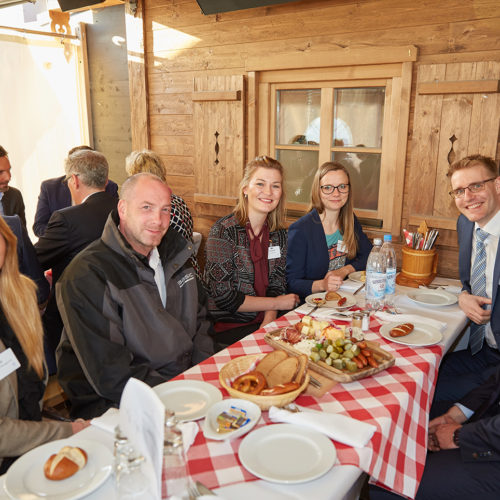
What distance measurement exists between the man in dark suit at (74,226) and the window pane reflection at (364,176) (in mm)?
1670

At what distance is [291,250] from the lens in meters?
2.64

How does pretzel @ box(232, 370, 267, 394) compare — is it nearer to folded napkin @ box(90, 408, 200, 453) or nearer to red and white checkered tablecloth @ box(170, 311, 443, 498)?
red and white checkered tablecloth @ box(170, 311, 443, 498)

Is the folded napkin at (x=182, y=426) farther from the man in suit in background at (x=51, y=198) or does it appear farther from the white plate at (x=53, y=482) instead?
the man in suit in background at (x=51, y=198)

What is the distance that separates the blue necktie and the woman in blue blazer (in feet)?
2.21

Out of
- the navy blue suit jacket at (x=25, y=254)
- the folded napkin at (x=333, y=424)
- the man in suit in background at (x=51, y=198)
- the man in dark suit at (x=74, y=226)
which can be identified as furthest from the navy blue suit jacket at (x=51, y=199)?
the folded napkin at (x=333, y=424)

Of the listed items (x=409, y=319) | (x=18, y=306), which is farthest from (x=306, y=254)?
(x=18, y=306)

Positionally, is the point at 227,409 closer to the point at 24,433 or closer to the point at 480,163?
the point at 24,433

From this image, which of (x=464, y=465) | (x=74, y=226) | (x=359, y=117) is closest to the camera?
(x=464, y=465)

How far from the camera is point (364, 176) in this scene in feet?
10.8

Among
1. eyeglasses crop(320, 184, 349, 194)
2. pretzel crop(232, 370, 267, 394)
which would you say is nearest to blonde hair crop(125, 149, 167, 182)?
eyeglasses crop(320, 184, 349, 194)

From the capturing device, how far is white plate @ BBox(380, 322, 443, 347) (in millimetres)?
1690

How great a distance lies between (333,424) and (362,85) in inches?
101

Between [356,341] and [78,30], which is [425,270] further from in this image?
[78,30]

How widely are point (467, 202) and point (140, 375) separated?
165 cm
